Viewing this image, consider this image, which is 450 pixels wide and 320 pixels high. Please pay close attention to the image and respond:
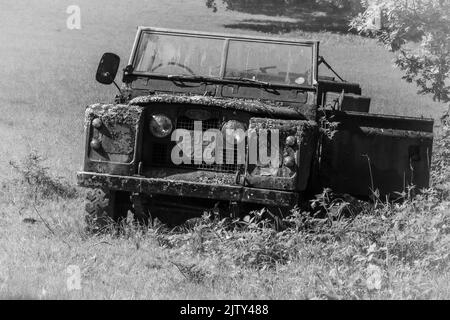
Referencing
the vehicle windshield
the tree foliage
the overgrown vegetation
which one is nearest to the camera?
the vehicle windshield

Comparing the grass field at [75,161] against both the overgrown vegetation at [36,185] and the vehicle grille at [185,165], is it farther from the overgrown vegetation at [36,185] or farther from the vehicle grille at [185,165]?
the vehicle grille at [185,165]

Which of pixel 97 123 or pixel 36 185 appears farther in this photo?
pixel 36 185

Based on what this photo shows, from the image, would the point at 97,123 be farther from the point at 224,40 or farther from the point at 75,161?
the point at 75,161

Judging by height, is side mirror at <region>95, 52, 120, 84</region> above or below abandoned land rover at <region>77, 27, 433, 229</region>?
above

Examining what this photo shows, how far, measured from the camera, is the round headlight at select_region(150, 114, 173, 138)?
6.96m

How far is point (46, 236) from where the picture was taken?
6.88 metres

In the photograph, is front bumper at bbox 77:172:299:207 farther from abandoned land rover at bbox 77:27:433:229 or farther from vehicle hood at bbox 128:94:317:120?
vehicle hood at bbox 128:94:317:120

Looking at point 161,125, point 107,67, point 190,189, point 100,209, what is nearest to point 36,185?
point 107,67

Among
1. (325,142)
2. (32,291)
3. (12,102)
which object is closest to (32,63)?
(12,102)

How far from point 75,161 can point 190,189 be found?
208 inches

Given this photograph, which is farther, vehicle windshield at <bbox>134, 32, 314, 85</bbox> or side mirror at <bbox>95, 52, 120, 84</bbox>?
vehicle windshield at <bbox>134, 32, 314, 85</bbox>

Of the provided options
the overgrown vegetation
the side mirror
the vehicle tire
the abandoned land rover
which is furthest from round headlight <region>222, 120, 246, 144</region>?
the overgrown vegetation

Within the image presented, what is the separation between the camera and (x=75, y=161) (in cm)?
1161
